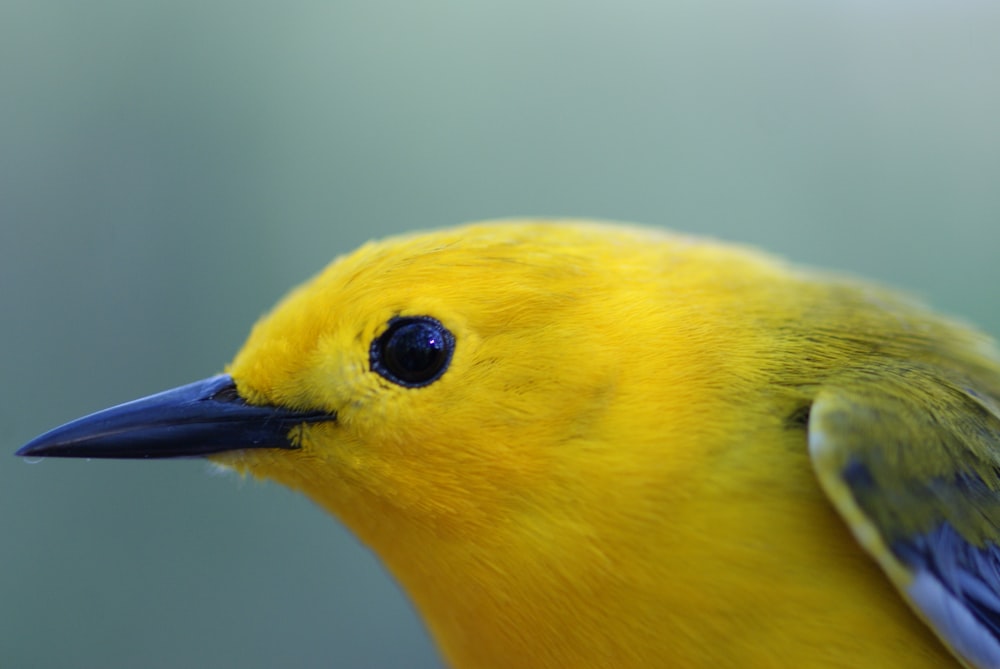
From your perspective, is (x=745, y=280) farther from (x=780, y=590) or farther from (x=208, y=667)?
(x=208, y=667)

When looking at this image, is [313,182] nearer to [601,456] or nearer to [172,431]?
[172,431]

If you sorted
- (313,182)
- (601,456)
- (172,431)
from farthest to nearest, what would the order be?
1. (313,182)
2. (172,431)
3. (601,456)

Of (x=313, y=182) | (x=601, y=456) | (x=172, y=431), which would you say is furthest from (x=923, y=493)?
(x=313, y=182)

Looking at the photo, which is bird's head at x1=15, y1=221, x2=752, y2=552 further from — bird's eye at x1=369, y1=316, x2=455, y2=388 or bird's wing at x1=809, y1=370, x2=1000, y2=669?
bird's wing at x1=809, y1=370, x2=1000, y2=669

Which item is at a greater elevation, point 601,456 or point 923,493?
point 601,456

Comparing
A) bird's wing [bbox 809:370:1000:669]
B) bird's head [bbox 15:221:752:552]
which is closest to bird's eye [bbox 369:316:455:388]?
bird's head [bbox 15:221:752:552]

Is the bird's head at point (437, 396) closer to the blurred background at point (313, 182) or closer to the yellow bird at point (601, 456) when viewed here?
the yellow bird at point (601, 456)
